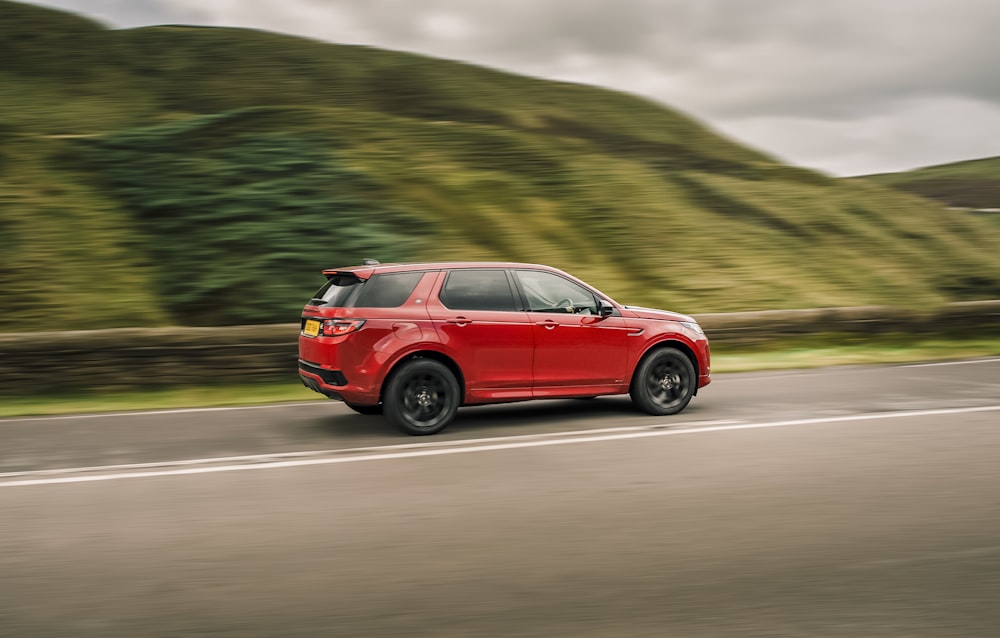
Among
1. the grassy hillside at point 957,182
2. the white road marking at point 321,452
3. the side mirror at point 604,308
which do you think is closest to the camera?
the white road marking at point 321,452

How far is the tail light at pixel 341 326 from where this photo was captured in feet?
27.3

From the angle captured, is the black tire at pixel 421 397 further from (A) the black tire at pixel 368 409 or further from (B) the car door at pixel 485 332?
(A) the black tire at pixel 368 409

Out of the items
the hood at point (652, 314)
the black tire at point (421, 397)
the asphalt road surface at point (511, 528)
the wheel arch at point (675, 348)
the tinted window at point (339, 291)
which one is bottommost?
the asphalt road surface at point (511, 528)

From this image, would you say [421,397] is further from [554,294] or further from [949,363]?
[949,363]

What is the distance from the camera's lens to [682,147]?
2883 cm

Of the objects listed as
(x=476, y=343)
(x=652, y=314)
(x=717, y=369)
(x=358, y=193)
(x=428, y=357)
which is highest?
(x=358, y=193)

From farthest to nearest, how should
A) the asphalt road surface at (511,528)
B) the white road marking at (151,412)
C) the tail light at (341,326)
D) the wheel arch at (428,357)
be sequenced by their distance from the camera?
the white road marking at (151,412)
the wheel arch at (428,357)
the tail light at (341,326)
the asphalt road surface at (511,528)

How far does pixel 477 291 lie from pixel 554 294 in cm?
85

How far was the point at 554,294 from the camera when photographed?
9273 mm

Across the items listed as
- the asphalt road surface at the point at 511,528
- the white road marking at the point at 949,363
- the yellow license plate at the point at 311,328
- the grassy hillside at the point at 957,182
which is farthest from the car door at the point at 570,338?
the grassy hillside at the point at 957,182

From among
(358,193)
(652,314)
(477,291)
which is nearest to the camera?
(477,291)

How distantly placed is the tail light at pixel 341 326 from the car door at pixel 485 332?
72 cm

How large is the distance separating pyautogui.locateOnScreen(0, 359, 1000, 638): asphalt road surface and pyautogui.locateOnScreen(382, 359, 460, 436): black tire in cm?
28

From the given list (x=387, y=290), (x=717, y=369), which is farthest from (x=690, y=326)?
(x=717, y=369)
